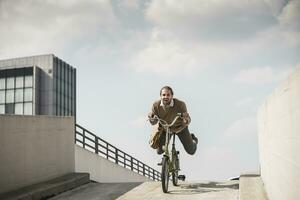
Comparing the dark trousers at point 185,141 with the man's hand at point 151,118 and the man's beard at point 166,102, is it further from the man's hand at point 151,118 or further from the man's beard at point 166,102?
the man's beard at point 166,102

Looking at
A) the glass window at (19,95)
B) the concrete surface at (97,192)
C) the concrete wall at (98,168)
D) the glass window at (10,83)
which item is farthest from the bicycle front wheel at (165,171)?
the glass window at (10,83)

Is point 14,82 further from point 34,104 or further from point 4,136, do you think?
point 4,136

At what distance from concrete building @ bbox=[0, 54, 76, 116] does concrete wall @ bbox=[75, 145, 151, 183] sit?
3547 cm

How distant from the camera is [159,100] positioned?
304 inches

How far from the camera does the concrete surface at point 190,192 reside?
7.18 metres

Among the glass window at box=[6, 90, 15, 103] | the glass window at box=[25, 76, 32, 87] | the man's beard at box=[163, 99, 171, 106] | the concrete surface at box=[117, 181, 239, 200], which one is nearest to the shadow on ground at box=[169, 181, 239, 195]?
the concrete surface at box=[117, 181, 239, 200]

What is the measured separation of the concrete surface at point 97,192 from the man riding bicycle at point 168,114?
135 centimetres

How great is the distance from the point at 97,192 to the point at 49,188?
1.01 metres

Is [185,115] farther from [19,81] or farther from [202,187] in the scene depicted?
[19,81]

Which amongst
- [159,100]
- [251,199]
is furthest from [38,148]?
[251,199]

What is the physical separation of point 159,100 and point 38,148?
3065 millimetres

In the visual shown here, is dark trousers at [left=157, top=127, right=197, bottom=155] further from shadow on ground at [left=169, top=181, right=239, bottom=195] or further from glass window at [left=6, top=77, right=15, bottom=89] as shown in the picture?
glass window at [left=6, top=77, right=15, bottom=89]

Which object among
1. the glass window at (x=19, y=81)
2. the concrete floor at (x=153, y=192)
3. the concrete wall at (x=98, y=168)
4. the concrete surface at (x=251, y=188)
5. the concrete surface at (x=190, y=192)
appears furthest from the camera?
the glass window at (x=19, y=81)

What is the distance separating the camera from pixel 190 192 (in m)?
7.69
